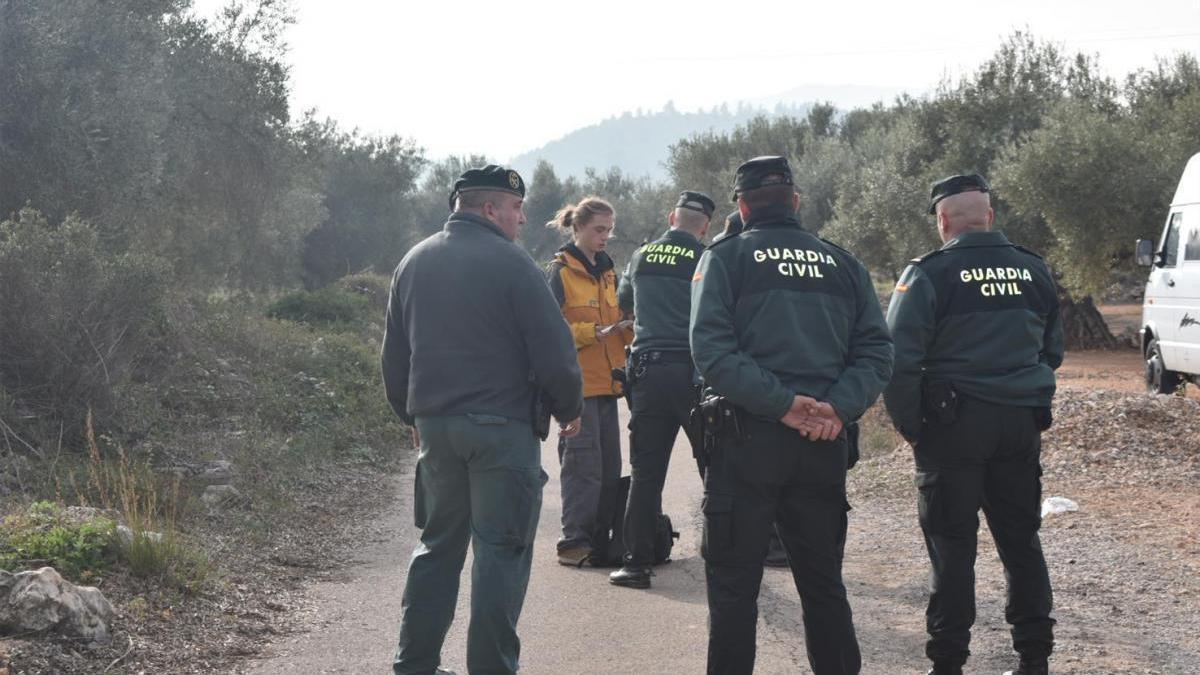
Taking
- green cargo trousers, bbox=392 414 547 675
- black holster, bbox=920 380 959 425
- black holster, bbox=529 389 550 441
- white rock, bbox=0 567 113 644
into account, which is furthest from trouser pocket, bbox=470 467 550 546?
white rock, bbox=0 567 113 644

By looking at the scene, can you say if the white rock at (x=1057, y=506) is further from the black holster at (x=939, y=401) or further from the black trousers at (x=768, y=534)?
the black trousers at (x=768, y=534)

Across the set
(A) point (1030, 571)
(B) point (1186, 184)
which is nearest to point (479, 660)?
(A) point (1030, 571)

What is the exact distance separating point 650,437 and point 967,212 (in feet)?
7.68

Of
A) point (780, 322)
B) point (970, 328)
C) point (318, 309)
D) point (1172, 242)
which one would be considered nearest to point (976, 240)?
point (970, 328)

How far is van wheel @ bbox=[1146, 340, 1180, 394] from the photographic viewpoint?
16016 millimetres

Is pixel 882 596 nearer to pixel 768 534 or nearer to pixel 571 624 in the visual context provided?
pixel 571 624

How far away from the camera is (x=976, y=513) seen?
5242mm

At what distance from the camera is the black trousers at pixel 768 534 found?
458 cm

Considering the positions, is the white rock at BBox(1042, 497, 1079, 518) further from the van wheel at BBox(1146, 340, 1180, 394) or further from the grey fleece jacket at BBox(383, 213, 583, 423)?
the van wheel at BBox(1146, 340, 1180, 394)

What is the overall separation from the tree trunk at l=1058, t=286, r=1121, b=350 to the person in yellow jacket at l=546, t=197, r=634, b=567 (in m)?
22.8

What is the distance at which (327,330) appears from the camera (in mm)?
22812

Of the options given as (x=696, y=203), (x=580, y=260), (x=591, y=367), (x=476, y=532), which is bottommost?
(x=476, y=532)

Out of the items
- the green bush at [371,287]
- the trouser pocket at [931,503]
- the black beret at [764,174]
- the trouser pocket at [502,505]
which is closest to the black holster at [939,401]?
the trouser pocket at [931,503]

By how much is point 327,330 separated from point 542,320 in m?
18.4
